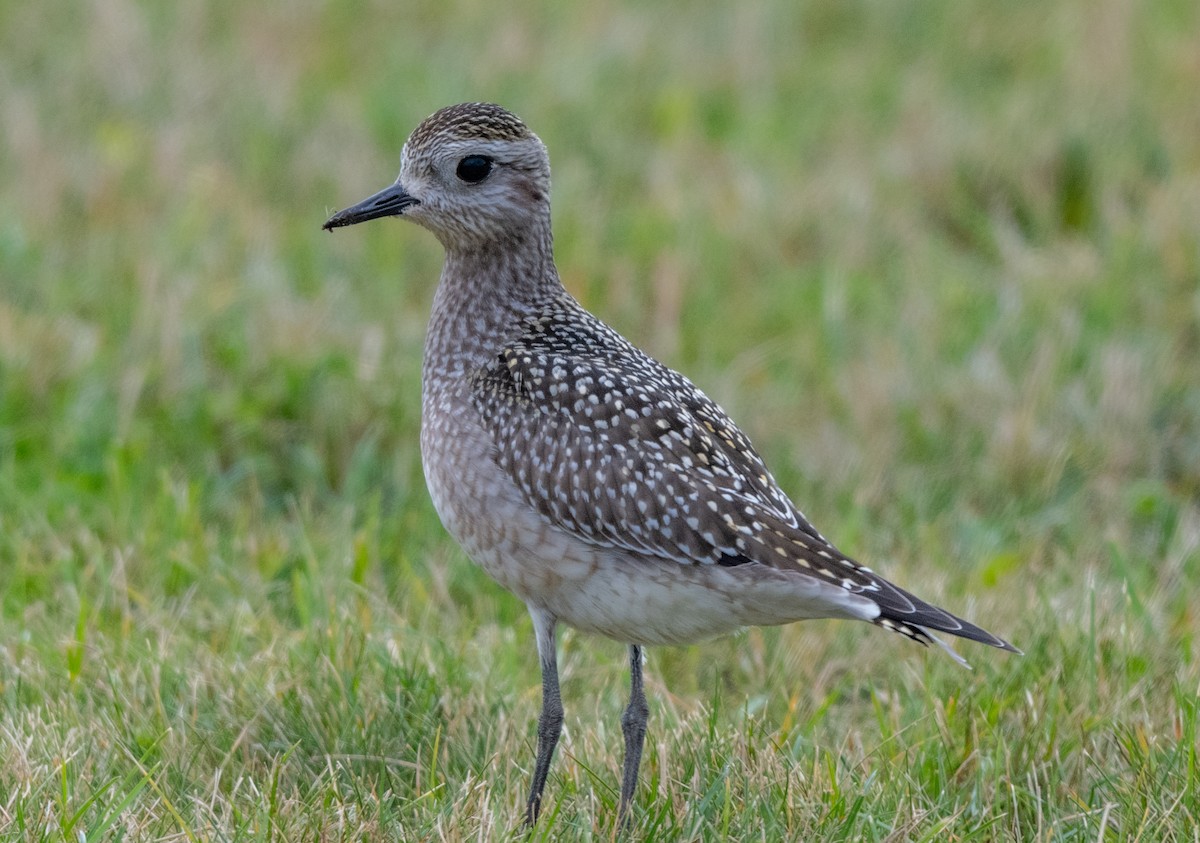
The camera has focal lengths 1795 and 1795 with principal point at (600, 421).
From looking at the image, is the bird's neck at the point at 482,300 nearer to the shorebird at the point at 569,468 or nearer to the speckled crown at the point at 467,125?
the shorebird at the point at 569,468

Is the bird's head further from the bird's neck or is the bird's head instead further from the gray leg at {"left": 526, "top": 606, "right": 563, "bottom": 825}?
the gray leg at {"left": 526, "top": 606, "right": 563, "bottom": 825}

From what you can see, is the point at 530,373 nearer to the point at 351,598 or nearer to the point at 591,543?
the point at 591,543

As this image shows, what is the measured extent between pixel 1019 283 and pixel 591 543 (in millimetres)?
4369

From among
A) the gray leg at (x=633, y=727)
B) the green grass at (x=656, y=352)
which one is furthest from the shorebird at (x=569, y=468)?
the green grass at (x=656, y=352)

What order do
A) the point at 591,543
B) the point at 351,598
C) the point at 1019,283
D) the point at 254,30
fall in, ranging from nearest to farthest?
1. the point at 591,543
2. the point at 351,598
3. the point at 1019,283
4. the point at 254,30

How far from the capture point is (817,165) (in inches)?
386

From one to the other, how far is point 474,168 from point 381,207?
0.94 ft

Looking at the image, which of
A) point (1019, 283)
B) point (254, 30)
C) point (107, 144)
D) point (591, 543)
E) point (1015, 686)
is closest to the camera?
point (591, 543)

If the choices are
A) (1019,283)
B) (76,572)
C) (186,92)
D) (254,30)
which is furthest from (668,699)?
(254,30)

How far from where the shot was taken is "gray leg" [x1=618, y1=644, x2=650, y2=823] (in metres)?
4.28

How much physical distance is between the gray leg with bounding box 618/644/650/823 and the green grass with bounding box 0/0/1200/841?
0.15ft

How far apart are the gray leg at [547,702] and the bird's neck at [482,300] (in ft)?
2.46

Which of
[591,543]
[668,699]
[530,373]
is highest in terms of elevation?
[530,373]

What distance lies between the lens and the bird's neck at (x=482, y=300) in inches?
199
